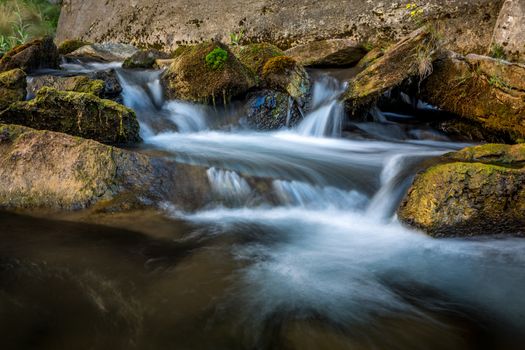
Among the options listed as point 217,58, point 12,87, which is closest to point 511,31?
point 217,58

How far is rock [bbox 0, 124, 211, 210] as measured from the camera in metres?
3.39

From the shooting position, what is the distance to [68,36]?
1551 centimetres

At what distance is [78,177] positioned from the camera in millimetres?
3457

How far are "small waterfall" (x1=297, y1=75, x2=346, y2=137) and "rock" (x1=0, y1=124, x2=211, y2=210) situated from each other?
2.99 m

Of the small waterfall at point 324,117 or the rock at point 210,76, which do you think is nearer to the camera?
the rock at point 210,76

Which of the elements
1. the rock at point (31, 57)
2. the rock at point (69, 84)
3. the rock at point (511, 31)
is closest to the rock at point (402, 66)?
the rock at point (511, 31)

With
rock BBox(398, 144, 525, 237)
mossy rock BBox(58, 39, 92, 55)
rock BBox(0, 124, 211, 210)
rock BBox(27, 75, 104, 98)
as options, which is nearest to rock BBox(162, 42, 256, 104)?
rock BBox(27, 75, 104, 98)

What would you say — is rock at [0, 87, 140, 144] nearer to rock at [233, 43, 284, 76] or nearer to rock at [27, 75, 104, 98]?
rock at [27, 75, 104, 98]

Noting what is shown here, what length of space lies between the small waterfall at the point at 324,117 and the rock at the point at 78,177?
2.99 m

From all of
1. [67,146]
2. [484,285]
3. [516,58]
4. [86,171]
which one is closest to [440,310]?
[484,285]

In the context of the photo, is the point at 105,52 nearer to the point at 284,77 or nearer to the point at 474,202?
the point at 284,77

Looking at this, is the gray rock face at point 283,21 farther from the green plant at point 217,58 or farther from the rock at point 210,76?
the green plant at point 217,58

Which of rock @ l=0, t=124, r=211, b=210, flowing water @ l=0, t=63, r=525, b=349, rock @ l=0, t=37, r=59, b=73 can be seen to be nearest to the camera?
flowing water @ l=0, t=63, r=525, b=349

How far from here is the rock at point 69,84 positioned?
5594 mm
